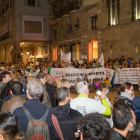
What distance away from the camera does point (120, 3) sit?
1647 cm

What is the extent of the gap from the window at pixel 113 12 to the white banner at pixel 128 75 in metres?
6.91

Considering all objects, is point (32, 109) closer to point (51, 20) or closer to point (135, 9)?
point (135, 9)

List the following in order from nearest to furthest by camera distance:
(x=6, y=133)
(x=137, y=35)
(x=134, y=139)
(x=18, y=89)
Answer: (x=134, y=139) < (x=6, y=133) < (x=18, y=89) < (x=137, y=35)

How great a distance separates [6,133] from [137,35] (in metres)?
14.7

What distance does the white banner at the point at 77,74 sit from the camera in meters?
11.3

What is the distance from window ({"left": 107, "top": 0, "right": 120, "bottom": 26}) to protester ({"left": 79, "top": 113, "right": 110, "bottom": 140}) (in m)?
16.6

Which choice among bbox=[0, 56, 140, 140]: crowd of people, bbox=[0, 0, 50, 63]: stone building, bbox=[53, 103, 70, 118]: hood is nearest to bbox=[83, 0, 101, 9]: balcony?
bbox=[0, 0, 50, 63]: stone building

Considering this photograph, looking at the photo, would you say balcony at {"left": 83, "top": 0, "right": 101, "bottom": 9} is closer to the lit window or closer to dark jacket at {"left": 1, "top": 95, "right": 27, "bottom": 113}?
the lit window

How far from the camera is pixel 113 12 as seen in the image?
703 inches

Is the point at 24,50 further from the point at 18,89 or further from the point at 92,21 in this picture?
the point at 18,89

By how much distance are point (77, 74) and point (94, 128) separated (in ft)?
31.6

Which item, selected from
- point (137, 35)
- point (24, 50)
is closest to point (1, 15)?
point (24, 50)

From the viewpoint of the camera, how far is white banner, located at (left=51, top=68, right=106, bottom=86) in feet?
37.1

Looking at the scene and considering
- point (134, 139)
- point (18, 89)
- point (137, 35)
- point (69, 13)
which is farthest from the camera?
point (69, 13)
